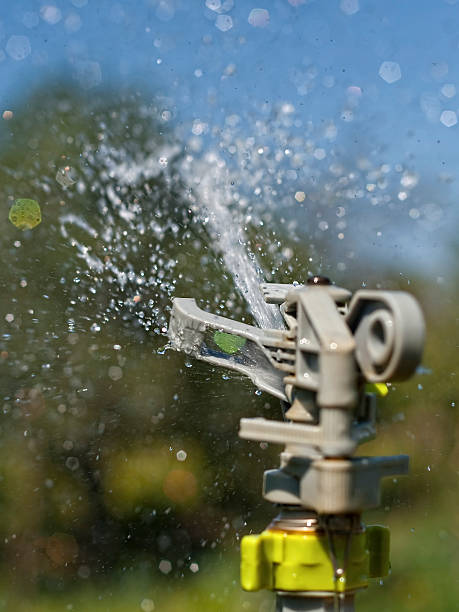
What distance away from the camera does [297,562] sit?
739 mm

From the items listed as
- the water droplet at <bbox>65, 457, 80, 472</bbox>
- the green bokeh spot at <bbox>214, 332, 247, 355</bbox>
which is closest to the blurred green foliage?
the water droplet at <bbox>65, 457, 80, 472</bbox>

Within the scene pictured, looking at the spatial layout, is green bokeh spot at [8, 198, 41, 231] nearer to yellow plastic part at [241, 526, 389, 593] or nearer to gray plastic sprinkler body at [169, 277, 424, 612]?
gray plastic sprinkler body at [169, 277, 424, 612]

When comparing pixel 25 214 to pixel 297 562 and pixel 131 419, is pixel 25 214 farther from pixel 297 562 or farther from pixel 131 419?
pixel 297 562

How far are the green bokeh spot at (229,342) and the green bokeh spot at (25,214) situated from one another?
1.30 m

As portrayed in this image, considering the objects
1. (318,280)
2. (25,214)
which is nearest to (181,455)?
(25,214)

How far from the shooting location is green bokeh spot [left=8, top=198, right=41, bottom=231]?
207 centimetres

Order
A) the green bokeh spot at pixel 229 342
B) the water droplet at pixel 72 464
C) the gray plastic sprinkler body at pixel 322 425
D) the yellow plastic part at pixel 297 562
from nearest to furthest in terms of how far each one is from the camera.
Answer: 1. the gray plastic sprinkler body at pixel 322 425
2. the yellow plastic part at pixel 297 562
3. the green bokeh spot at pixel 229 342
4. the water droplet at pixel 72 464

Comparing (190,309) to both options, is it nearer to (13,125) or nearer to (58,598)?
(13,125)

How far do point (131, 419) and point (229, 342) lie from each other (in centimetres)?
144

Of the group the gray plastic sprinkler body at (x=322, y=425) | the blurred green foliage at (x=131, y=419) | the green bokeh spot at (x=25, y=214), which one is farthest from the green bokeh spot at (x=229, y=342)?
the green bokeh spot at (x=25, y=214)

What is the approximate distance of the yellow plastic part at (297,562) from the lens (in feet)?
2.42

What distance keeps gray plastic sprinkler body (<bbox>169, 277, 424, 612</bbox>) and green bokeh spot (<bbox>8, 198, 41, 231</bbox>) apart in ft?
4.27

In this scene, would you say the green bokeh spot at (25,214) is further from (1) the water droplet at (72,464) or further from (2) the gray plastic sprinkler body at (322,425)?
(2) the gray plastic sprinkler body at (322,425)

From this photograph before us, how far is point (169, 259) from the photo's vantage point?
1949 mm
